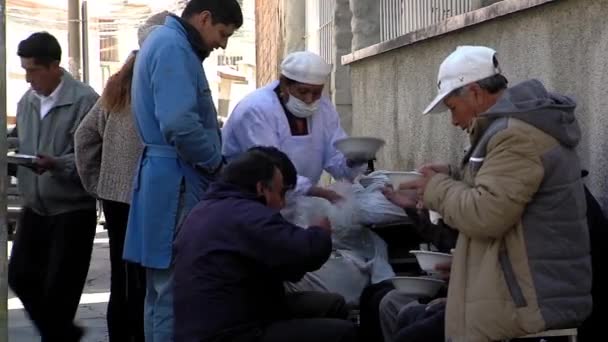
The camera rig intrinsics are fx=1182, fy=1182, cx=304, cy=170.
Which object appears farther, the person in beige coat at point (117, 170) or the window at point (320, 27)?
the window at point (320, 27)

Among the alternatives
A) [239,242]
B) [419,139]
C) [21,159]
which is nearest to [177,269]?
[239,242]

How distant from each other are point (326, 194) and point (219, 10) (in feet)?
3.35

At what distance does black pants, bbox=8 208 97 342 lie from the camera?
21.1 ft

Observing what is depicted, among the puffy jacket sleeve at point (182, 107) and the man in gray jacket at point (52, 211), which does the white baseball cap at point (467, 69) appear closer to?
the puffy jacket sleeve at point (182, 107)

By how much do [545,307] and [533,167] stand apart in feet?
1.52

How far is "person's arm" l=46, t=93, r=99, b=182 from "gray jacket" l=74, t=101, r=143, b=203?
6.1 inches

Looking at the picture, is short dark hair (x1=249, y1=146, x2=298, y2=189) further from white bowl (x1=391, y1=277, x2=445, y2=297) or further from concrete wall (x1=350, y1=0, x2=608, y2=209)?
concrete wall (x1=350, y1=0, x2=608, y2=209)

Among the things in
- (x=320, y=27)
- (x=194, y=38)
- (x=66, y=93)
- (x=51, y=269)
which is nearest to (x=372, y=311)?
(x=194, y=38)

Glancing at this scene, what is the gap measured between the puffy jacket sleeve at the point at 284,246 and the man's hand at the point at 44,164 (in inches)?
82.3

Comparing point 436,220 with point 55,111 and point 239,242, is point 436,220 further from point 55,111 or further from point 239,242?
point 55,111

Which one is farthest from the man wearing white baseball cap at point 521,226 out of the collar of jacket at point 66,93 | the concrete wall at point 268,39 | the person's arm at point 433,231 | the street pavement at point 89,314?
the concrete wall at point 268,39

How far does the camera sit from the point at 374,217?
5.66 m

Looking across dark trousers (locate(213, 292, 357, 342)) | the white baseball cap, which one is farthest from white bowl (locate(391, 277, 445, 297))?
the white baseball cap

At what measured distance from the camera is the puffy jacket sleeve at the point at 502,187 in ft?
12.7
